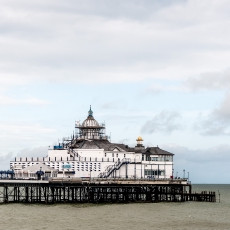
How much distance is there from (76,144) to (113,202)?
72.6 ft

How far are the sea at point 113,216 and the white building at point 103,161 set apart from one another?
16.1m

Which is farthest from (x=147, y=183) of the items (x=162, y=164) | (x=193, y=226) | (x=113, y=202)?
(x=193, y=226)

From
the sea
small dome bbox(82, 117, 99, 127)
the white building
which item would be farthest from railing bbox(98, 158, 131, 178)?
the sea

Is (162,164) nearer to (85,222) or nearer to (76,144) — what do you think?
(76,144)

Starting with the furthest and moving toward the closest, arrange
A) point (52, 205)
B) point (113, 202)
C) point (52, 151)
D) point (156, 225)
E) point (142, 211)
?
point (52, 151)
point (113, 202)
point (52, 205)
point (142, 211)
point (156, 225)

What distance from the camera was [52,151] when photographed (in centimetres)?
11438

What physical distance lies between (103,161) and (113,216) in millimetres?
35439

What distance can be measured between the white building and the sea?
632 inches

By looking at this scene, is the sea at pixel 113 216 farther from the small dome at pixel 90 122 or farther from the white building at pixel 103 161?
the small dome at pixel 90 122

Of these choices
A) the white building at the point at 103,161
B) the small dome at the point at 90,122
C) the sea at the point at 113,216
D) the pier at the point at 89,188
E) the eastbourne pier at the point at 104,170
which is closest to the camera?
the sea at the point at 113,216

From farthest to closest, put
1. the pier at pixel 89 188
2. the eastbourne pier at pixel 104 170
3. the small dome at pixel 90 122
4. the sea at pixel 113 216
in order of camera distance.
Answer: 1. the small dome at pixel 90 122
2. the eastbourne pier at pixel 104 170
3. the pier at pixel 89 188
4. the sea at pixel 113 216

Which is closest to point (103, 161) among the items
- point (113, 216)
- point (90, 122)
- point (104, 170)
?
point (104, 170)

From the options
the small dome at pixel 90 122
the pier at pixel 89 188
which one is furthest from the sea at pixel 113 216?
the small dome at pixel 90 122

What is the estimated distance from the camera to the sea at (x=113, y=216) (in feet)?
228
